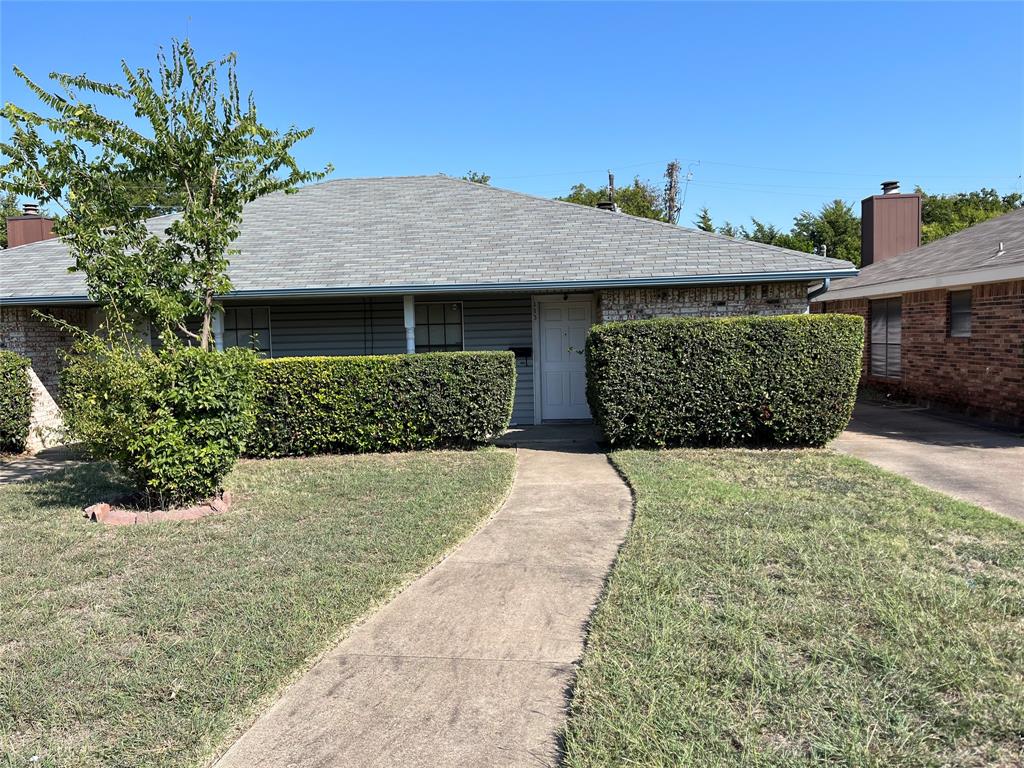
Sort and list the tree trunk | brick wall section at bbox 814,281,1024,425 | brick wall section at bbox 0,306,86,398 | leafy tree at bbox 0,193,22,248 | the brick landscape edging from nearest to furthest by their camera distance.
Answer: the brick landscape edging
the tree trunk
brick wall section at bbox 814,281,1024,425
brick wall section at bbox 0,306,86,398
leafy tree at bbox 0,193,22,248

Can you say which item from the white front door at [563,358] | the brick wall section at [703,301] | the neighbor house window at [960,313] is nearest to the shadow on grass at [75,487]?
the white front door at [563,358]

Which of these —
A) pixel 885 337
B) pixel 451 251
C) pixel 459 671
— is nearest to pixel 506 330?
pixel 451 251

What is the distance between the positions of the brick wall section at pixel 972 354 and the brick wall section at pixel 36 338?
15270 mm

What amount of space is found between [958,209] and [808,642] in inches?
1677

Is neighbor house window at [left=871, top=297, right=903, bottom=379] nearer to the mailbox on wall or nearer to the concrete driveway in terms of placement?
the concrete driveway

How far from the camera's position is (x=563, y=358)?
12555 millimetres

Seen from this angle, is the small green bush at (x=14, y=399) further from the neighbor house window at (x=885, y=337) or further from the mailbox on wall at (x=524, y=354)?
the neighbor house window at (x=885, y=337)

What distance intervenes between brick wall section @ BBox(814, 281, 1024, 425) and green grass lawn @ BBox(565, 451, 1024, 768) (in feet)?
21.2

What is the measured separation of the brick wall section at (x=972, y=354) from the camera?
10.9 meters

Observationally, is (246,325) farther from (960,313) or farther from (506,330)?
(960,313)

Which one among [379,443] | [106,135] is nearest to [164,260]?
[106,135]

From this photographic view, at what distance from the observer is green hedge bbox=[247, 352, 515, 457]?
946 cm

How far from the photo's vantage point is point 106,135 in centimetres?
729

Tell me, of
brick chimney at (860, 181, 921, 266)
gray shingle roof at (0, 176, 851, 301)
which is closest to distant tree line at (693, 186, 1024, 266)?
brick chimney at (860, 181, 921, 266)
